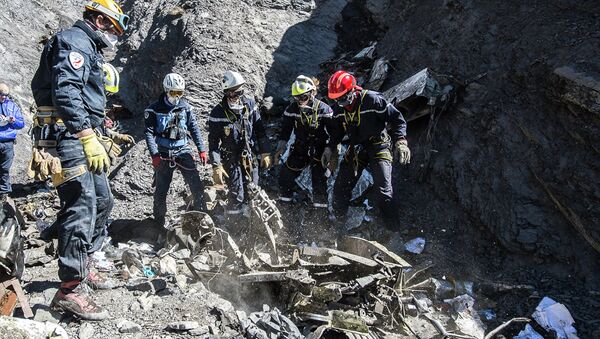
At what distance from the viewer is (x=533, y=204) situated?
5.32 m

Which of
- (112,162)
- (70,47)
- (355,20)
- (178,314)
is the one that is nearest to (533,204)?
(178,314)

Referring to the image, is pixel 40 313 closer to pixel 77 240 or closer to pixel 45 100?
pixel 77 240

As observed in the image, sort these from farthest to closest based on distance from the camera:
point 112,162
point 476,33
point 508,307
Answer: point 476,33
point 508,307
point 112,162

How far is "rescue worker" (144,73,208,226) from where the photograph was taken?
5.89 m

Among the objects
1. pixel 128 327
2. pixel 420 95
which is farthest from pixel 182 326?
pixel 420 95

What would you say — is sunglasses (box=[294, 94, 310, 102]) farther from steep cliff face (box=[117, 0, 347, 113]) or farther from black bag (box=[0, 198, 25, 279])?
black bag (box=[0, 198, 25, 279])

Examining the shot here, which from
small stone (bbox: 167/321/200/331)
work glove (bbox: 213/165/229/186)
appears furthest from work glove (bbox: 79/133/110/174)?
work glove (bbox: 213/165/229/186)

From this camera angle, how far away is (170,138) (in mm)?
5965

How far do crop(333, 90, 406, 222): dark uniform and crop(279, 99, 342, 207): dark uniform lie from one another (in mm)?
239

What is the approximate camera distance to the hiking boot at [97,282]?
13.6 ft

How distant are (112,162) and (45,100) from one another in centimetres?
84

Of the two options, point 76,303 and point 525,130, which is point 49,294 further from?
point 525,130

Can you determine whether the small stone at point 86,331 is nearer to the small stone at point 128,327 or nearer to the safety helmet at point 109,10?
the small stone at point 128,327

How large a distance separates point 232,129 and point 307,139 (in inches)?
41.7
